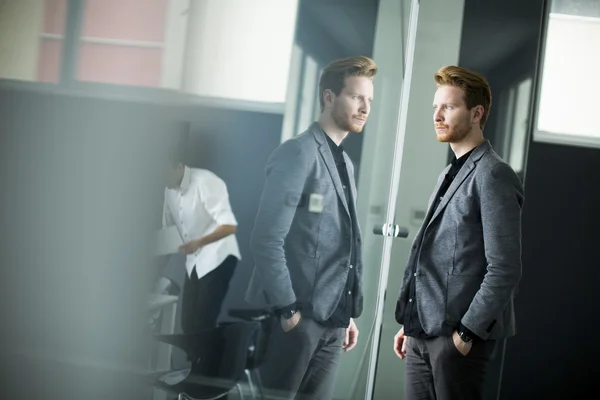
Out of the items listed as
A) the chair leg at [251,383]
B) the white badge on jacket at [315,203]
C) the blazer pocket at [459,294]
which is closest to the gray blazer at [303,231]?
the white badge on jacket at [315,203]

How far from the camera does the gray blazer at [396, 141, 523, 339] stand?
1977mm

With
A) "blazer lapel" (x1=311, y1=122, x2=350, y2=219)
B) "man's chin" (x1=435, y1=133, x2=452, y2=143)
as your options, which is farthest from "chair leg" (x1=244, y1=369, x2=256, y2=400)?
"man's chin" (x1=435, y1=133, x2=452, y2=143)

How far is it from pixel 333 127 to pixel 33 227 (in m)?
0.73

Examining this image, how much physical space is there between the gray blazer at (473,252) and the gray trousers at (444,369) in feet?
0.17

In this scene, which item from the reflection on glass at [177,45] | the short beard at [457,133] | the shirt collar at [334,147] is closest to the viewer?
the reflection on glass at [177,45]

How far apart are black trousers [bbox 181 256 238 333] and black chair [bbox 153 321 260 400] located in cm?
2

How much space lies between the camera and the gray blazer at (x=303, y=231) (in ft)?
4.51

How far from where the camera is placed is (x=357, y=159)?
67.8 inches

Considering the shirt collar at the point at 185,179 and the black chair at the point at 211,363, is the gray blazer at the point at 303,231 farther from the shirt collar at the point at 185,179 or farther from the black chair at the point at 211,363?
the shirt collar at the point at 185,179

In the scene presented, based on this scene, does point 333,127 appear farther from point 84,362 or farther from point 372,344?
point 372,344

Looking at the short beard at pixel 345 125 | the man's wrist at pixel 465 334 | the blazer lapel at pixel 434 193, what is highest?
the short beard at pixel 345 125

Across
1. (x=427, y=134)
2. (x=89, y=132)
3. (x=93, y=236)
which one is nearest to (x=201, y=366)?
(x=93, y=236)

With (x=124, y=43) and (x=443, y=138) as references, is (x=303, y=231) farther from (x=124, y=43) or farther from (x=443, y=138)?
(x=443, y=138)

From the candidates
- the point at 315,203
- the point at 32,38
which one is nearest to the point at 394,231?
the point at 315,203
